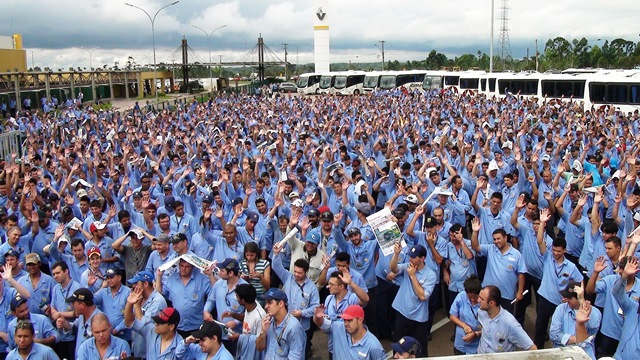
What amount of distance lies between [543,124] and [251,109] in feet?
35.8

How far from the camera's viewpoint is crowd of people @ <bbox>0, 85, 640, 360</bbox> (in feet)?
14.3

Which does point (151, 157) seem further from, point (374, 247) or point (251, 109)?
point (251, 109)

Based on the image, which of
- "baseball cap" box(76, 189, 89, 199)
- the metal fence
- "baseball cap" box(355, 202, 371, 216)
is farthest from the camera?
the metal fence

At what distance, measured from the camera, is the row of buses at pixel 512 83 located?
21312mm

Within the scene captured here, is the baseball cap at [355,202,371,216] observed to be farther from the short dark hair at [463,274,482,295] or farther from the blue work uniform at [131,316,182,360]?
the blue work uniform at [131,316,182,360]

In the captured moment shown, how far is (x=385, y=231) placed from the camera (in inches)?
215

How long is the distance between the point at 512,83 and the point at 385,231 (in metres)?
26.5

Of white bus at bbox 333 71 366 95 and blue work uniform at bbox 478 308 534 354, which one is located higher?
white bus at bbox 333 71 366 95

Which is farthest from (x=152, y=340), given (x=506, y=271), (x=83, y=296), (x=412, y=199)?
(x=412, y=199)

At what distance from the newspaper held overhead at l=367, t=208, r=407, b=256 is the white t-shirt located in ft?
4.75

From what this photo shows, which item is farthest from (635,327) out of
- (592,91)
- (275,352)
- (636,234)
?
(592,91)

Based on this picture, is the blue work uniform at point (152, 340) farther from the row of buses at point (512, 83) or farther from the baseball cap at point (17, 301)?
the row of buses at point (512, 83)

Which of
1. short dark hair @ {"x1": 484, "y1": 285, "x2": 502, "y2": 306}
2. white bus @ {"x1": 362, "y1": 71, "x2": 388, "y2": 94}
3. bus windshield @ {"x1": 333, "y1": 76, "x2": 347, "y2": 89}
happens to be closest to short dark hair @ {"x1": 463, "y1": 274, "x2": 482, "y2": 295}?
short dark hair @ {"x1": 484, "y1": 285, "x2": 502, "y2": 306}

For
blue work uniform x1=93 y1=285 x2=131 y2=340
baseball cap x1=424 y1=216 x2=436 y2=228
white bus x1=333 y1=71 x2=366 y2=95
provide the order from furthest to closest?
1. white bus x1=333 y1=71 x2=366 y2=95
2. baseball cap x1=424 y1=216 x2=436 y2=228
3. blue work uniform x1=93 y1=285 x2=131 y2=340
